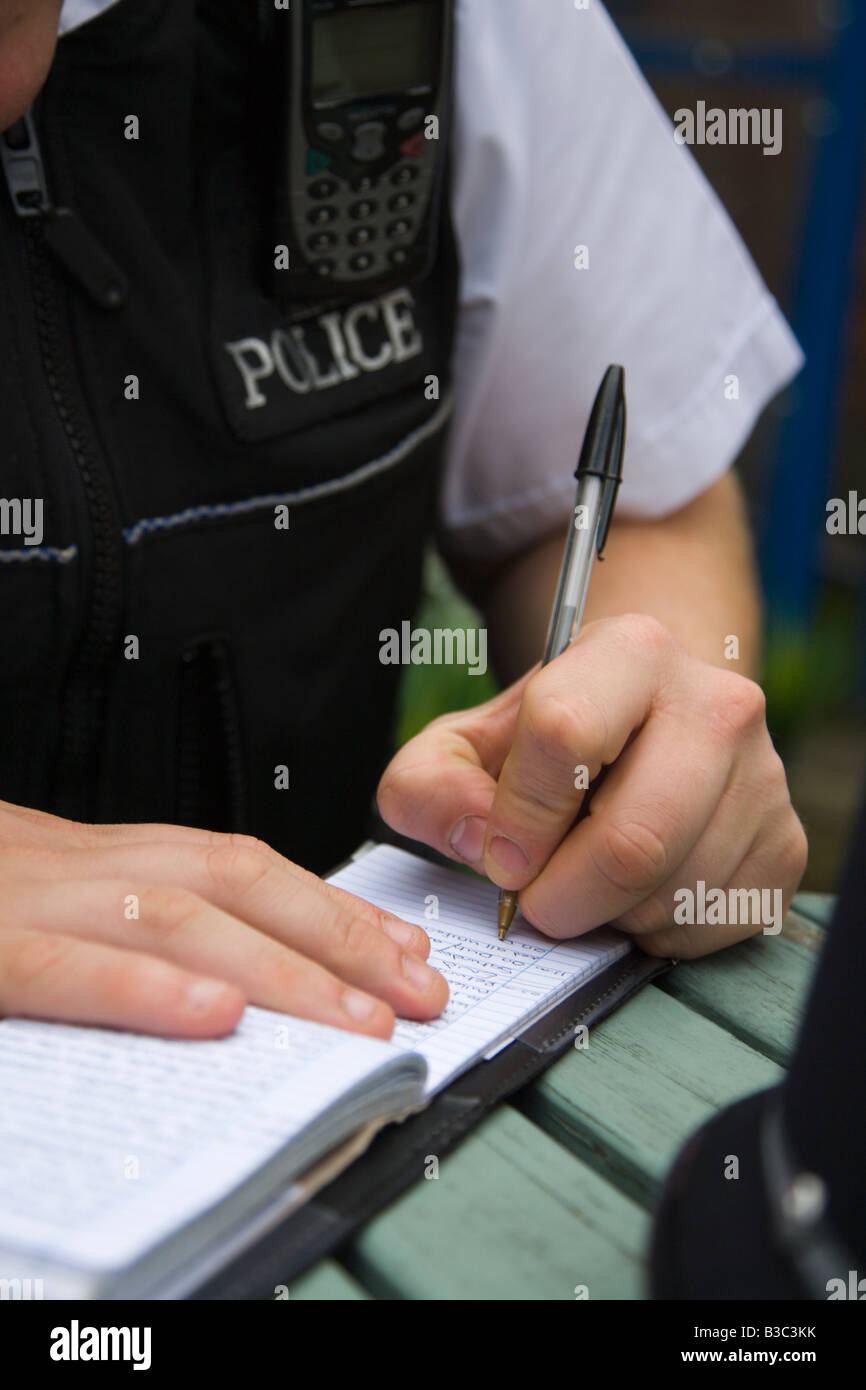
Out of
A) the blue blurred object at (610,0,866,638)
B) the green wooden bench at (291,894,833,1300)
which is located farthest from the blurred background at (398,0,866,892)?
the green wooden bench at (291,894,833,1300)

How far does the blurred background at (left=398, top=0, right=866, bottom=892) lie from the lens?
2676 mm

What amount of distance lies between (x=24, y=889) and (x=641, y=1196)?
14.3 inches

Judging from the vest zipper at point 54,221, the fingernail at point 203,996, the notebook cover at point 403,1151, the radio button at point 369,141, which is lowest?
the notebook cover at point 403,1151

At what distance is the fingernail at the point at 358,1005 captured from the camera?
2.13ft

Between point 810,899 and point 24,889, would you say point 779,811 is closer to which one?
point 810,899

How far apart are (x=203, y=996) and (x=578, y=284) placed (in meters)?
0.85

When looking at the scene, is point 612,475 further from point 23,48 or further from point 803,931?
point 23,48

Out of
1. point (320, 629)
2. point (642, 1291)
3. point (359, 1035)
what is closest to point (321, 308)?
point (320, 629)

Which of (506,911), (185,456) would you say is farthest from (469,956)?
(185,456)

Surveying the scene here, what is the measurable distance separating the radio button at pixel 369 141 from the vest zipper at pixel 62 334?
0.79 feet

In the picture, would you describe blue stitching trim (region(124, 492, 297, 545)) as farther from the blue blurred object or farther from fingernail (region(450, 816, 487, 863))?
the blue blurred object

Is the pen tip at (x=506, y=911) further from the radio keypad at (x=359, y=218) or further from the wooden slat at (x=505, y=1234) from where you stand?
the radio keypad at (x=359, y=218)

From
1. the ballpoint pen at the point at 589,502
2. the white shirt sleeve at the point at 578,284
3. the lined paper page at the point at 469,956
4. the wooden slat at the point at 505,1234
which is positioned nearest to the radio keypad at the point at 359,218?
the white shirt sleeve at the point at 578,284

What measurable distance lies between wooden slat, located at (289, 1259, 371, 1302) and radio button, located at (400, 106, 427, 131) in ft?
2.87
